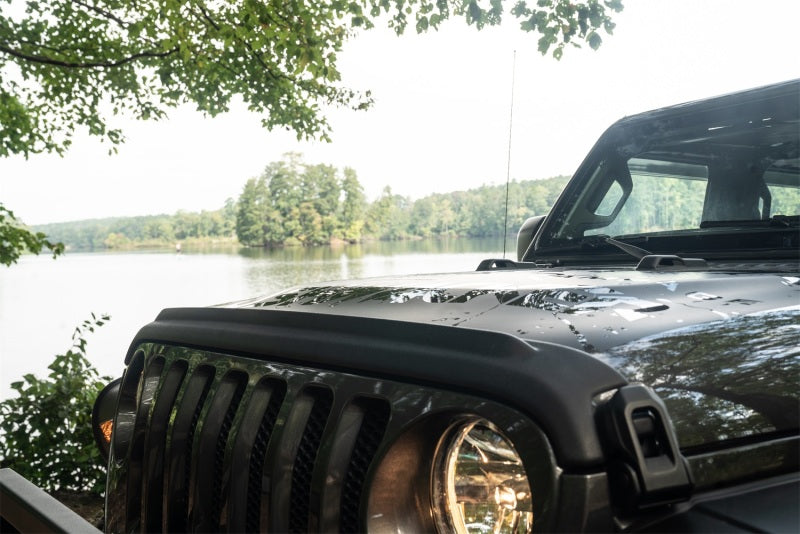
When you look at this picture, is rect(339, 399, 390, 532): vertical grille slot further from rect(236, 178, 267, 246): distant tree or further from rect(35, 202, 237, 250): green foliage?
rect(236, 178, 267, 246): distant tree

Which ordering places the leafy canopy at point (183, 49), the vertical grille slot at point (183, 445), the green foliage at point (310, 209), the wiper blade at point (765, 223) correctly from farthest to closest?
the green foliage at point (310, 209) → the leafy canopy at point (183, 49) → the wiper blade at point (765, 223) → the vertical grille slot at point (183, 445)

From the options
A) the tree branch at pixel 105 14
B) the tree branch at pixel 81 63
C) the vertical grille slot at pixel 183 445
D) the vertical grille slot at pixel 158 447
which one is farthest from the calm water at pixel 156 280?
the vertical grille slot at pixel 183 445

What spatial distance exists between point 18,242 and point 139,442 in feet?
18.1

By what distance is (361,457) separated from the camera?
1273 mm

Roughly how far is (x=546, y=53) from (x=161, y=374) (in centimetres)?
640

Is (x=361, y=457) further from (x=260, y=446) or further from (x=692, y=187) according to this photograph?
(x=692, y=187)

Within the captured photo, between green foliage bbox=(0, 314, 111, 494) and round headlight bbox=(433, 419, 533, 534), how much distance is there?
500 cm

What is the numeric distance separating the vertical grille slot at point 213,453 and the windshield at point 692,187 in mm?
1488

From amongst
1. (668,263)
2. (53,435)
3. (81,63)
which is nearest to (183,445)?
(668,263)

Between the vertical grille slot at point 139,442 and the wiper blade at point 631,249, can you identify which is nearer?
the vertical grille slot at point 139,442

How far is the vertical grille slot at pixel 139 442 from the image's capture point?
5.66ft

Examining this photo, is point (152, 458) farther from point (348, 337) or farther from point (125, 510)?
point (348, 337)

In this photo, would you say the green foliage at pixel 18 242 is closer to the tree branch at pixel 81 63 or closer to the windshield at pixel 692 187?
the tree branch at pixel 81 63

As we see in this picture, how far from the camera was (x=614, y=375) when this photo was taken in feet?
3.53
